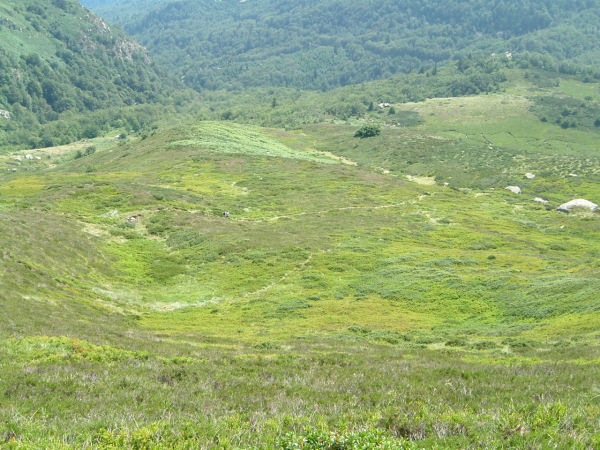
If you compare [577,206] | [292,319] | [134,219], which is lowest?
[577,206]

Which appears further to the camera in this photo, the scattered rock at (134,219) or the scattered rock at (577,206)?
the scattered rock at (577,206)

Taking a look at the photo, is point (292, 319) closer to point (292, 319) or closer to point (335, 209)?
point (292, 319)

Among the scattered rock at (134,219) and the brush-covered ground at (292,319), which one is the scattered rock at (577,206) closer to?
the brush-covered ground at (292,319)

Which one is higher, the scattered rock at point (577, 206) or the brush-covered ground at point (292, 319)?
the brush-covered ground at point (292, 319)

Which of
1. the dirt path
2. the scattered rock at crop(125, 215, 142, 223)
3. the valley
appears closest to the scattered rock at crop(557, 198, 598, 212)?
the valley

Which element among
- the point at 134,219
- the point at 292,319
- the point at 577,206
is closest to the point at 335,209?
the point at 134,219

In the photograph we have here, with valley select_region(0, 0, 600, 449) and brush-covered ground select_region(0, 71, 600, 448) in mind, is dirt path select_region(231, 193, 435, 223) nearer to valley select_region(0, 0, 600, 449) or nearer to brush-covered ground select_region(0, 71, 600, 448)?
valley select_region(0, 0, 600, 449)

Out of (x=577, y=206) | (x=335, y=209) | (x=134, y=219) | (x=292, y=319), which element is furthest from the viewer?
(x=577, y=206)

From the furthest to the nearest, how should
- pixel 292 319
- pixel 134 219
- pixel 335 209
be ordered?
1. pixel 335 209
2. pixel 134 219
3. pixel 292 319

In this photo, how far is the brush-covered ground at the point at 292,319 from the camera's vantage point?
1086 centimetres

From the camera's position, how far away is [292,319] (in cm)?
3847

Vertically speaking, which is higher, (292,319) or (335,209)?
(292,319)

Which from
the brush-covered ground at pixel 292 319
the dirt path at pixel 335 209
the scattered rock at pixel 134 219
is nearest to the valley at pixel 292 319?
the brush-covered ground at pixel 292 319

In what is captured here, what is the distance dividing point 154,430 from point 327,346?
57.8 feet
